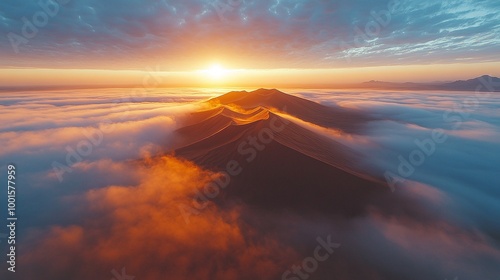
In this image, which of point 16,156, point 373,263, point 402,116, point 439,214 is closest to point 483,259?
point 439,214

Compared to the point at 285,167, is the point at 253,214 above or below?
below

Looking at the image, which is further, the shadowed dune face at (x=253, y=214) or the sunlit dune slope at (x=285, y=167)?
the sunlit dune slope at (x=285, y=167)

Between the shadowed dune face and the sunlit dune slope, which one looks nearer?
the shadowed dune face

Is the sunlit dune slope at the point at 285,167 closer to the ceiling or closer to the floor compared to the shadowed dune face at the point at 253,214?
closer to the ceiling

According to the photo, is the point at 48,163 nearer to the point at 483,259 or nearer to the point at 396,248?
the point at 396,248

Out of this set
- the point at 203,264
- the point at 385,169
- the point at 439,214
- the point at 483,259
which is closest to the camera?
the point at 203,264

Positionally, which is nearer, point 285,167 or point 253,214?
point 253,214

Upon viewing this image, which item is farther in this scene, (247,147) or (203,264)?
(247,147)

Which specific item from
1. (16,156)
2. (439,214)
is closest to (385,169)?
(439,214)

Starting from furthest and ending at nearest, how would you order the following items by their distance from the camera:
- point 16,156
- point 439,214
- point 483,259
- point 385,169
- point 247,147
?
point 16,156 < point 385,169 < point 247,147 < point 439,214 < point 483,259

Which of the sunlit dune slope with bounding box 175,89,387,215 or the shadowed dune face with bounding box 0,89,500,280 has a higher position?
the sunlit dune slope with bounding box 175,89,387,215

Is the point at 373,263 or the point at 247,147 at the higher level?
the point at 247,147
